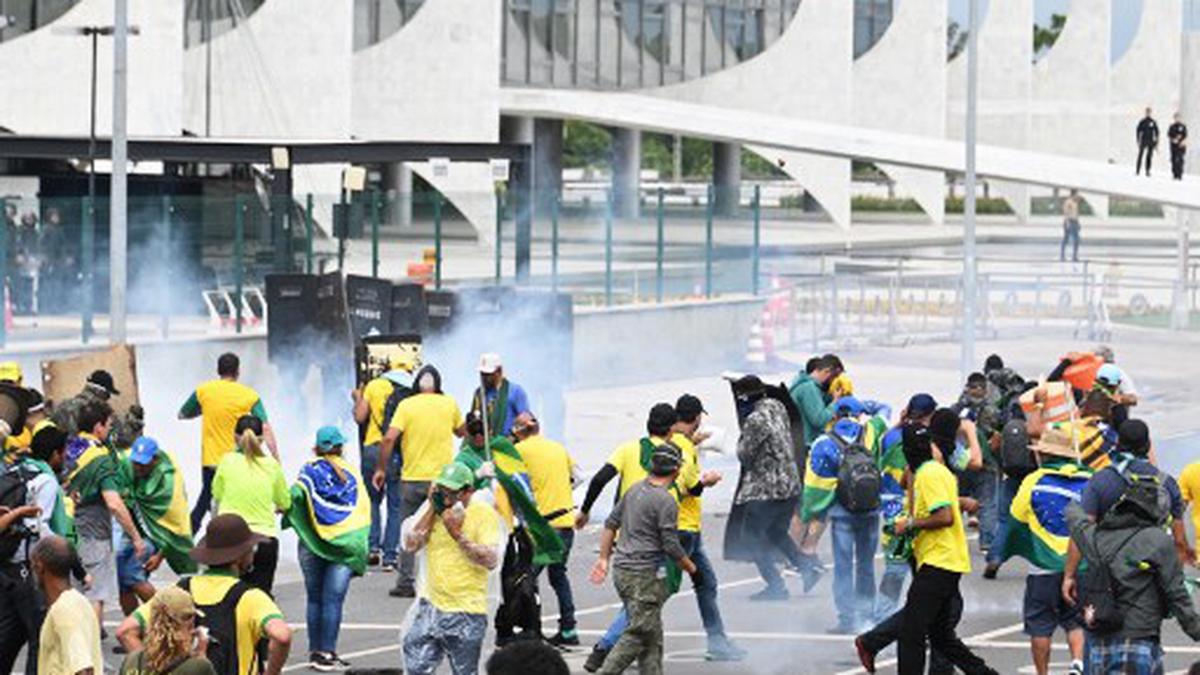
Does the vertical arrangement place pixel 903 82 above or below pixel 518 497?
above

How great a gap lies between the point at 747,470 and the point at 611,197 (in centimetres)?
1824

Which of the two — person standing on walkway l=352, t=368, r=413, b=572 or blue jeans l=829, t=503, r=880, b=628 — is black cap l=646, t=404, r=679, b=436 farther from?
person standing on walkway l=352, t=368, r=413, b=572

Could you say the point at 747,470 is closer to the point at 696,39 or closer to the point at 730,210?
the point at 730,210

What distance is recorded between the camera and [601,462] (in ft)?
90.3

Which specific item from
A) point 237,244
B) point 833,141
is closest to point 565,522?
point 237,244

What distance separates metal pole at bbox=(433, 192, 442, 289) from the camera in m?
32.7

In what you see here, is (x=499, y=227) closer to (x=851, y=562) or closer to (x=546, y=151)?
(x=851, y=562)

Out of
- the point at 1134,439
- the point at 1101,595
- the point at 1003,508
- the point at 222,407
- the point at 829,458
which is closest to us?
the point at 1101,595

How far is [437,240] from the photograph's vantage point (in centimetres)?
3297

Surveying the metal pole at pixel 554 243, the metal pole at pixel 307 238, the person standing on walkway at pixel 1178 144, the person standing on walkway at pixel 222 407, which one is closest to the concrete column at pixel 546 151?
the person standing on walkway at pixel 1178 144

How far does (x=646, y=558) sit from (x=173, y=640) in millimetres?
5415

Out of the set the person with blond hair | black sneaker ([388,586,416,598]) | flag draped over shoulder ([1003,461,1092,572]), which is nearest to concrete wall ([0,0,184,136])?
black sneaker ([388,586,416,598])

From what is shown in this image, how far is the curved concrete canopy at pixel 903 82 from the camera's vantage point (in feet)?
259

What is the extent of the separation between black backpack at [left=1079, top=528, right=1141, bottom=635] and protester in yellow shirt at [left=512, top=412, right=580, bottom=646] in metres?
4.12
